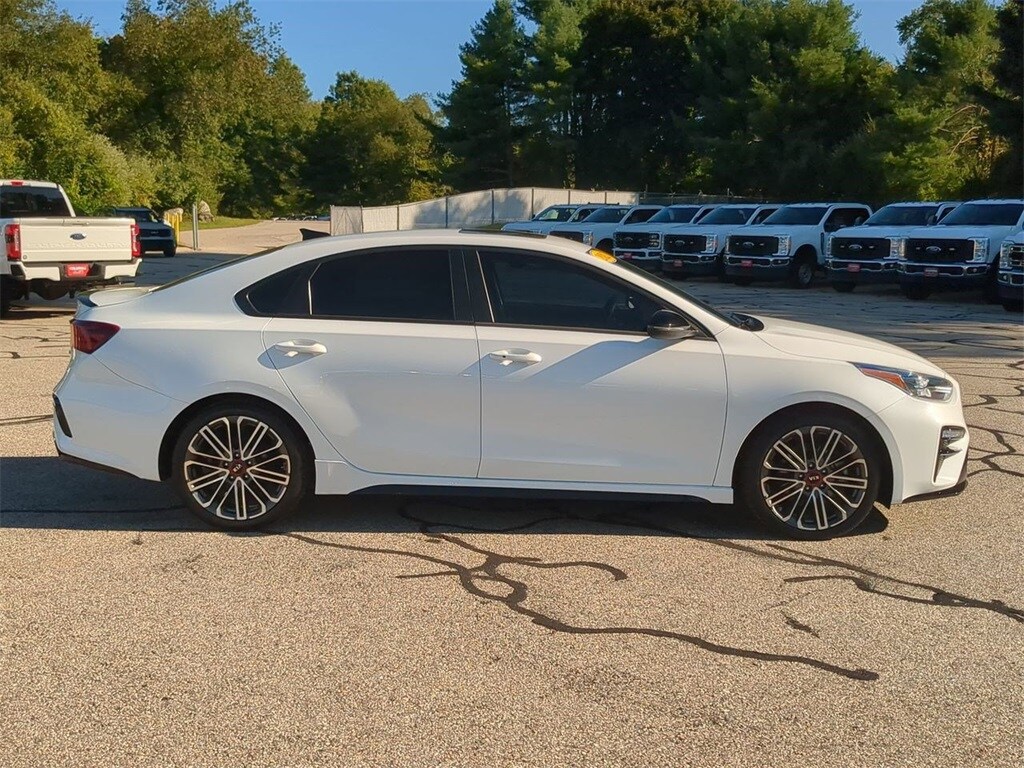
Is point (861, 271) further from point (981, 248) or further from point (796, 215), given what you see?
point (796, 215)

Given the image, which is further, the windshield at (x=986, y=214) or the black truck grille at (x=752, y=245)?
the black truck grille at (x=752, y=245)

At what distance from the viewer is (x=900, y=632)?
471cm

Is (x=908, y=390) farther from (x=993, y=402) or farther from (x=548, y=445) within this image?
(x=993, y=402)

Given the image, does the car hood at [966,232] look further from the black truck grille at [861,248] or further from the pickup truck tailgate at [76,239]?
the pickup truck tailgate at [76,239]

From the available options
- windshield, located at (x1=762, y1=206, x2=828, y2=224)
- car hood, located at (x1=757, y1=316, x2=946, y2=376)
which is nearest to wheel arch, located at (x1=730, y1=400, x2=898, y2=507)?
Result: car hood, located at (x1=757, y1=316, x2=946, y2=376)

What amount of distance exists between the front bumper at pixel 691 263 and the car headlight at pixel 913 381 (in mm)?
19872

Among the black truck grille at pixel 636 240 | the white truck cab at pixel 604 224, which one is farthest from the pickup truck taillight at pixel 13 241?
the black truck grille at pixel 636 240

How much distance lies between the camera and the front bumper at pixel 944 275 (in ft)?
65.1

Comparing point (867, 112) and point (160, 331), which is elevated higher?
point (867, 112)

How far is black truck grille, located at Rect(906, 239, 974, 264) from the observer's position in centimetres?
1997

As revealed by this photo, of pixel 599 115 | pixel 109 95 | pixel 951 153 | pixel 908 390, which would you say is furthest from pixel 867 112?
pixel 908 390

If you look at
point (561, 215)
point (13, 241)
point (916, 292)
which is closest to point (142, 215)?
point (561, 215)

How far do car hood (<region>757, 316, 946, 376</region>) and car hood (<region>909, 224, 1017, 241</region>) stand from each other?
14.9 m

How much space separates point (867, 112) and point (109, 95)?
3414 centimetres
